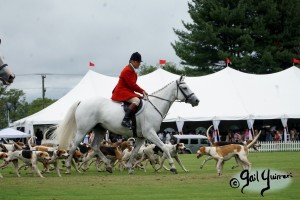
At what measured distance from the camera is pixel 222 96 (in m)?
48.8

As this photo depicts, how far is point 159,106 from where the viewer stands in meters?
20.9

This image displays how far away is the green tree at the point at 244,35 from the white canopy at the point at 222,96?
57.6ft

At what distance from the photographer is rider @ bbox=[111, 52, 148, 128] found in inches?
799

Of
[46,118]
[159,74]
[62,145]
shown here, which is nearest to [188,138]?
[159,74]

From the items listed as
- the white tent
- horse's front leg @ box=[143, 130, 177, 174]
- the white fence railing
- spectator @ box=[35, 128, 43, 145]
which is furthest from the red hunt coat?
the white tent

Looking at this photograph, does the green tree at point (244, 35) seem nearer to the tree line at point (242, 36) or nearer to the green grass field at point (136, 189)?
the tree line at point (242, 36)

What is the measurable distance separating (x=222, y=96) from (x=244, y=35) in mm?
22025

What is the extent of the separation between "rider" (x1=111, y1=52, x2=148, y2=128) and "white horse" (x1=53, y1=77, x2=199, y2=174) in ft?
0.88

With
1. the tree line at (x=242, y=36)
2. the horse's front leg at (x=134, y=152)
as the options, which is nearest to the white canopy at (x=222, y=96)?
the tree line at (x=242, y=36)

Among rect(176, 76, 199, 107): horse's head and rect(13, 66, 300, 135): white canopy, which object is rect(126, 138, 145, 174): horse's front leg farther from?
rect(13, 66, 300, 135): white canopy

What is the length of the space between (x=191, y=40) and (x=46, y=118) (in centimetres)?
3020

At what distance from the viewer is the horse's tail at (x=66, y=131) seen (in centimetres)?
2167

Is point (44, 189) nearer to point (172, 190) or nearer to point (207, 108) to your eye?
point (172, 190)

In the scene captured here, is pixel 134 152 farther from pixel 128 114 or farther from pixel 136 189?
pixel 136 189
